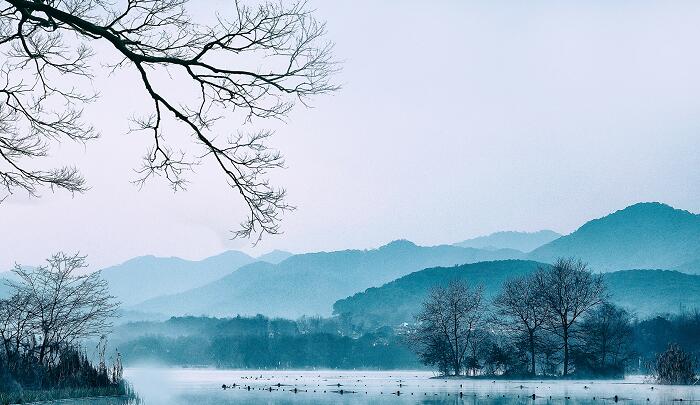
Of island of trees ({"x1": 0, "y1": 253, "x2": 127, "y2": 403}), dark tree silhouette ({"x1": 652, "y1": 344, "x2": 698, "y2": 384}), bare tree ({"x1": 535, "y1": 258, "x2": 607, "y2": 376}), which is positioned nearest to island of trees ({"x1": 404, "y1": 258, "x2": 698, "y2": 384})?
bare tree ({"x1": 535, "y1": 258, "x2": 607, "y2": 376})

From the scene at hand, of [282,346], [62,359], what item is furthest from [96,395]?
[282,346]

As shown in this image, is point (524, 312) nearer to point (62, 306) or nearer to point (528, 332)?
point (528, 332)

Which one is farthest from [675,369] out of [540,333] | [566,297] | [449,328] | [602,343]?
[449,328]

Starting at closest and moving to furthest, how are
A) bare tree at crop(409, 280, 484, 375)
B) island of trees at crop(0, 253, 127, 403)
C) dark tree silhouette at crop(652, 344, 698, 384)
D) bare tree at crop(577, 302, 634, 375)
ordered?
island of trees at crop(0, 253, 127, 403) < dark tree silhouette at crop(652, 344, 698, 384) < bare tree at crop(577, 302, 634, 375) < bare tree at crop(409, 280, 484, 375)

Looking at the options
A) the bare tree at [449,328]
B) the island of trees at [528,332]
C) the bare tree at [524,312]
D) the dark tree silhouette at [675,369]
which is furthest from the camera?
the bare tree at [449,328]

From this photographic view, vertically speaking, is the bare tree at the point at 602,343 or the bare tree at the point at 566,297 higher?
the bare tree at the point at 566,297

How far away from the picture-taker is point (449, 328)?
70938 mm

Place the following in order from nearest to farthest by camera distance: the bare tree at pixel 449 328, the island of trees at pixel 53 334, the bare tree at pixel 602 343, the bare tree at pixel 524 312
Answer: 1. the island of trees at pixel 53 334
2. the bare tree at pixel 602 343
3. the bare tree at pixel 524 312
4. the bare tree at pixel 449 328

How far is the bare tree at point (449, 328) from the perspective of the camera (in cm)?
6969

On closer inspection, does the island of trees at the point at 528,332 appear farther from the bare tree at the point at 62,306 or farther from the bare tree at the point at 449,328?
the bare tree at the point at 62,306

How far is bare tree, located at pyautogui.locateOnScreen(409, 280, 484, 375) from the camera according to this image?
69688 mm

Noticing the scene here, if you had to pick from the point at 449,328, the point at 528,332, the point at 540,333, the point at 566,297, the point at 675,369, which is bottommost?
the point at 675,369

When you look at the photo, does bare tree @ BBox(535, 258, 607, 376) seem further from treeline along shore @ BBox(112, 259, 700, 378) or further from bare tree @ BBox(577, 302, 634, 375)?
bare tree @ BBox(577, 302, 634, 375)

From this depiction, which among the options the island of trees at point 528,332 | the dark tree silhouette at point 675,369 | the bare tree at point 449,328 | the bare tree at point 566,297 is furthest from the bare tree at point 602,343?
the dark tree silhouette at point 675,369
